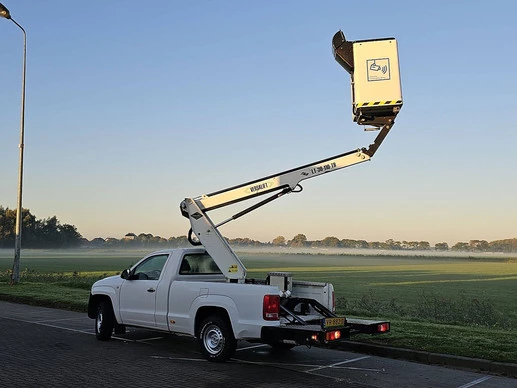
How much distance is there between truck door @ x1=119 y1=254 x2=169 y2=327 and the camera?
1048cm

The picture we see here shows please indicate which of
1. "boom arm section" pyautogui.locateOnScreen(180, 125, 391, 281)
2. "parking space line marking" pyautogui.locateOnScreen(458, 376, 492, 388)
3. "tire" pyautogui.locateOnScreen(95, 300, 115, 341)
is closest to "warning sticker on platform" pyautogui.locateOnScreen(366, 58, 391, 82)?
"boom arm section" pyautogui.locateOnScreen(180, 125, 391, 281)

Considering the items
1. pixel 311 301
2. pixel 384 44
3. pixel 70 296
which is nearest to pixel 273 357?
pixel 311 301

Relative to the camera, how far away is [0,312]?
16391 millimetres

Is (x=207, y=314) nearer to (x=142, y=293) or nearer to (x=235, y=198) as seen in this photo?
(x=142, y=293)

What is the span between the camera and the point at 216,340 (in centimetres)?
922

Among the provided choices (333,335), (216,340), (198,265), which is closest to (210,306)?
(216,340)

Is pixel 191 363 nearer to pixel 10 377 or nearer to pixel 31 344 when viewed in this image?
pixel 10 377

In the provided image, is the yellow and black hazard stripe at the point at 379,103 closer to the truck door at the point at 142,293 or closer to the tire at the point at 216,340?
the tire at the point at 216,340

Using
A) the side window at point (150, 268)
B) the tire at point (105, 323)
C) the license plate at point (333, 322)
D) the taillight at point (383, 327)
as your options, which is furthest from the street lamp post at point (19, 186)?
the taillight at point (383, 327)

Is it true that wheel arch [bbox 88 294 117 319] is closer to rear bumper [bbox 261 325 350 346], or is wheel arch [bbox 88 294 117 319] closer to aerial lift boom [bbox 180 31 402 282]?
aerial lift boom [bbox 180 31 402 282]

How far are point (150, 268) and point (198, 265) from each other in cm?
100

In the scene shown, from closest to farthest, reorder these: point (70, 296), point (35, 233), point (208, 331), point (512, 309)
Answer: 1. point (208, 331)
2. point (70, 296)
3. point (512, 309)
4. point (35, 233)

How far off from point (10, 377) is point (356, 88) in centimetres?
671

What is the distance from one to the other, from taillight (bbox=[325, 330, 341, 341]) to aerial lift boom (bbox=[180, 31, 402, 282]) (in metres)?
2.41
